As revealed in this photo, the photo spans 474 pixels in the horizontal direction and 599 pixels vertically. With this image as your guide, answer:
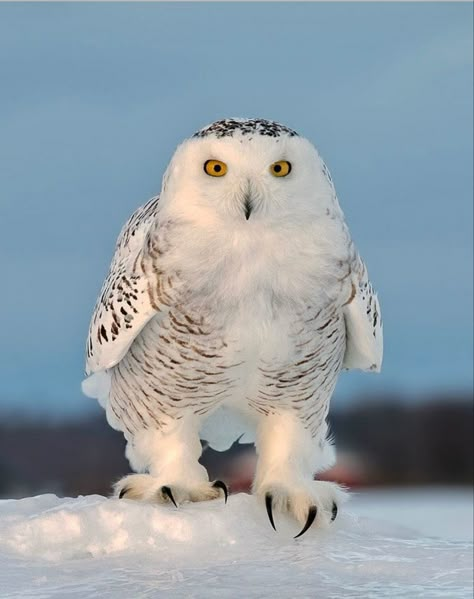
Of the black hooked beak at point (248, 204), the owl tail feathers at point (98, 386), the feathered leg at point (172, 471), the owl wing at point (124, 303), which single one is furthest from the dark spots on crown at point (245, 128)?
the owl tail feathers at point (98, 386)

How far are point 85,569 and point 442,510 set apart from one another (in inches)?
218

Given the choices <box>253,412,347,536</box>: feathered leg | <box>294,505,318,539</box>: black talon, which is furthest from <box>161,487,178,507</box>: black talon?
<box>294,505,318,539</box>: black talon

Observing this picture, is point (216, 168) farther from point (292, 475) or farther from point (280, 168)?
point (292, 475)

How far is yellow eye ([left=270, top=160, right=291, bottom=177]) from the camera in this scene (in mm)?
3867

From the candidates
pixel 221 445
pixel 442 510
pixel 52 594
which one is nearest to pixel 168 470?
pixel 221 445

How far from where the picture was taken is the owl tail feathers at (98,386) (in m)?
5.17

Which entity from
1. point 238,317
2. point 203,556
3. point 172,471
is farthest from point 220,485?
point 238,317

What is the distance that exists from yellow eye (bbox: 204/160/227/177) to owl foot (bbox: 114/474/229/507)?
3.96 feet

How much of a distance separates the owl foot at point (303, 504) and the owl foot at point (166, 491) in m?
0.17

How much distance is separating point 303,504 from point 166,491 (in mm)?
508

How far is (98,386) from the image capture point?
17.2ft

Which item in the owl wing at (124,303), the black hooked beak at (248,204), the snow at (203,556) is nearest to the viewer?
A: the snow at (203,556)

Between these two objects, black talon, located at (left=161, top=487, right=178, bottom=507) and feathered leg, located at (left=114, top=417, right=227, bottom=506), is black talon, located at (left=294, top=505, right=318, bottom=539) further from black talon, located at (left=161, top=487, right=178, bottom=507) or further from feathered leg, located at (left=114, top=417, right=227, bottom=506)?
black talon, located at (left=161, top=487, right=178, bottom=507)

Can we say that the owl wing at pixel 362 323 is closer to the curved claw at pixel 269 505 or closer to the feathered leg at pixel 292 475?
the feathered leg at pixel 292 475
